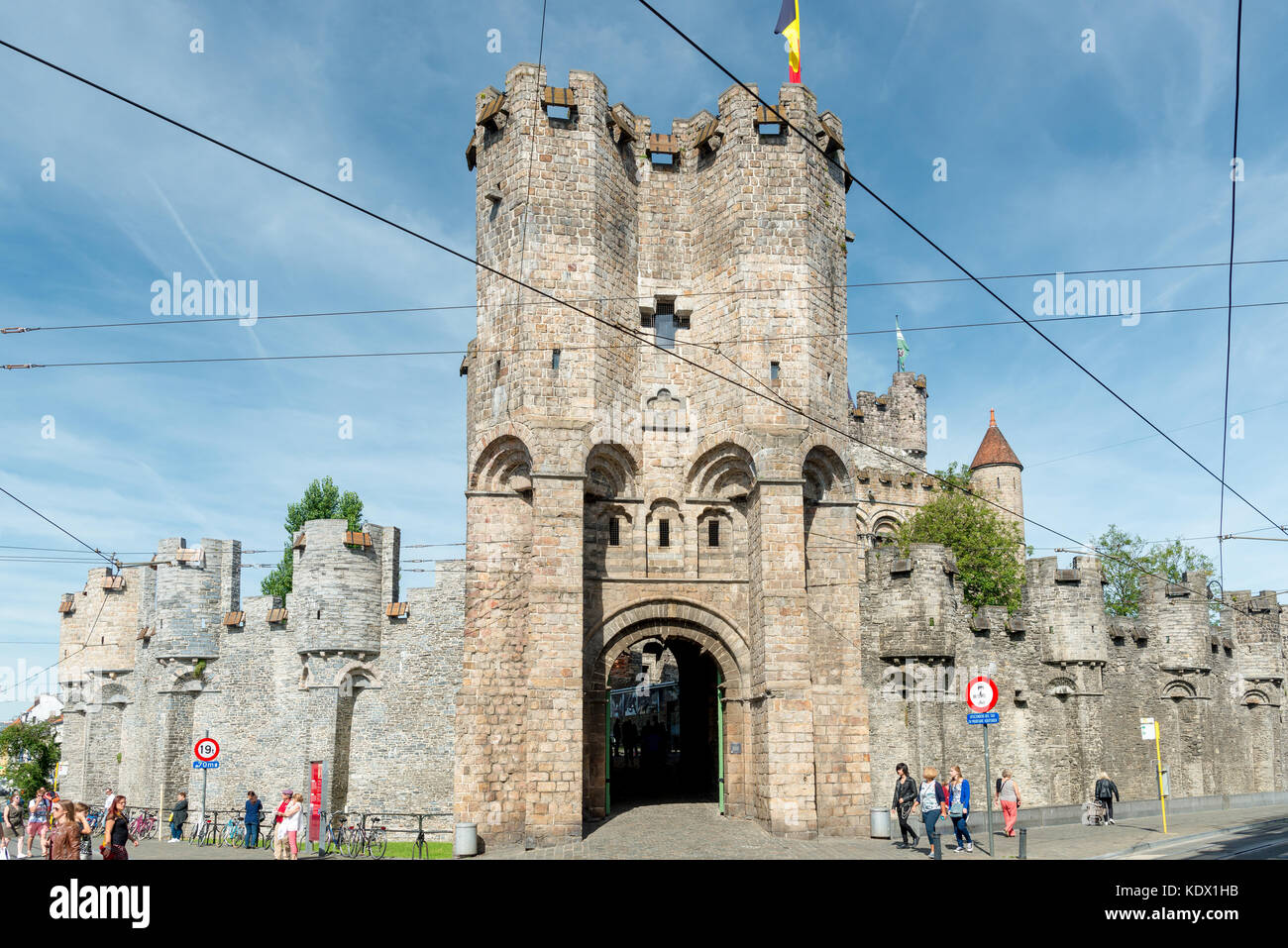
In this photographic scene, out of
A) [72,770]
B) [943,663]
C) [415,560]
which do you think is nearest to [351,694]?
[415,560]

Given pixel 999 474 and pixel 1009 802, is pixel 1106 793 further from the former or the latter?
pixel 999 474

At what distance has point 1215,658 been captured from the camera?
3384cm

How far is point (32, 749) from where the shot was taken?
5572cm

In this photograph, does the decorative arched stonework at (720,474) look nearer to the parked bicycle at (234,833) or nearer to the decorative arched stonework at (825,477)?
the decorative arched stonework at (825,477)

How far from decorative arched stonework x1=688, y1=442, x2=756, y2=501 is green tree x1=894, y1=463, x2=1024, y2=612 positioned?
13.7 meters

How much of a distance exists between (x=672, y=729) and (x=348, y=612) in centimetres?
2936

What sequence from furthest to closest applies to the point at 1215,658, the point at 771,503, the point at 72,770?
the point at 72,770 → the point at 1215,658 → the point at 771,503

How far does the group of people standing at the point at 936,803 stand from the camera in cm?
1630

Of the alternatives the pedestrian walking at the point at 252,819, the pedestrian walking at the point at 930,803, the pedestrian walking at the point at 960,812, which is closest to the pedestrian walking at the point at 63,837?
the pedestrian walking at the point at 252,819

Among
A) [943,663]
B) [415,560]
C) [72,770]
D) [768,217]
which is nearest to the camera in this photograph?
[768,217]

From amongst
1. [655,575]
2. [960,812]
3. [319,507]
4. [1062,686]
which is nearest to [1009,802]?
[960,812]

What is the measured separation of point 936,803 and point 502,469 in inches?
452

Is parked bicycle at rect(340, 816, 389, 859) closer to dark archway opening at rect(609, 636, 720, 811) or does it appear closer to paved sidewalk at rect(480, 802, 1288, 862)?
paved sidewalk at rect(480, 802, 1288, 862)
